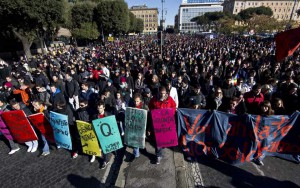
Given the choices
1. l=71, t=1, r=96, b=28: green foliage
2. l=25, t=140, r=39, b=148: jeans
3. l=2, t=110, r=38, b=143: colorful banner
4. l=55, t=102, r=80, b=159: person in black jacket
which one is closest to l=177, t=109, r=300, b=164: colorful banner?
l=55, t=102, r=80, b=159: person in black jacket

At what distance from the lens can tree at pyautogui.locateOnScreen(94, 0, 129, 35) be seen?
3638 centimetres

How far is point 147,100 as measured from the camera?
5492 mm

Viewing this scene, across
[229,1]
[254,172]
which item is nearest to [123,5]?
[254,172]

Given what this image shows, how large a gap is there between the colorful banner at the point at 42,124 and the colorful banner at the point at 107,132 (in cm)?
162

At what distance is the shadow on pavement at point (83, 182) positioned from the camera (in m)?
4.11

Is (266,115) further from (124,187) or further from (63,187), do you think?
(63,187)

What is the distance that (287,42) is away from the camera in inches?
200

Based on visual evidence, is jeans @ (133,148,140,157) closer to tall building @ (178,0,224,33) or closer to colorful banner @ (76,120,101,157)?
colorful banner @ (76,120,101,157)

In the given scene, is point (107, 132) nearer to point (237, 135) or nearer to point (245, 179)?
point (237, 135)

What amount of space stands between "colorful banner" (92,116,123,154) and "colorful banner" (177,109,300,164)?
1.58 metres

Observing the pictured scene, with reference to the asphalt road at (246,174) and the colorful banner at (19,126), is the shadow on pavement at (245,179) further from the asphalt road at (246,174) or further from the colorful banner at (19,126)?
the colorful banner at (19,126)

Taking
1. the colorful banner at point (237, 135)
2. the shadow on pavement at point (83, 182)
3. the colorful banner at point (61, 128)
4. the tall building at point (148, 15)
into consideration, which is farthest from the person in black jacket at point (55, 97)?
the tall building at point (148, 15)

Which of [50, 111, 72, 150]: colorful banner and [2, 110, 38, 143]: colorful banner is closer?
[50, 111, 72, 150]: colorful banner

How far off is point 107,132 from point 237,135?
3098 millimetres
